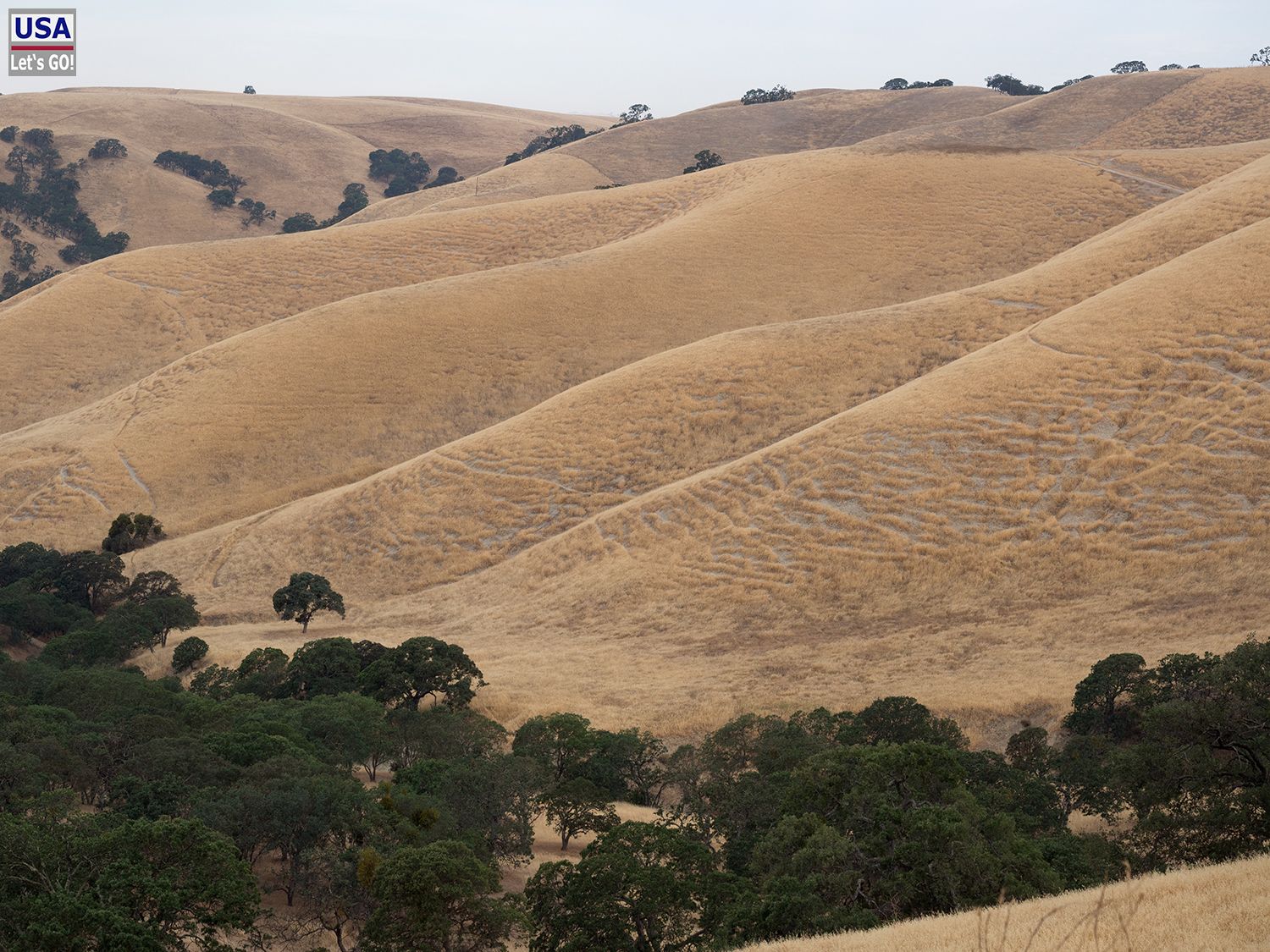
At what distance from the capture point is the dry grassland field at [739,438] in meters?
35.2

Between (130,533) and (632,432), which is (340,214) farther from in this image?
(632,432)

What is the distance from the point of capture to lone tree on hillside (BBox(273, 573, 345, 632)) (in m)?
Answer: 45.1

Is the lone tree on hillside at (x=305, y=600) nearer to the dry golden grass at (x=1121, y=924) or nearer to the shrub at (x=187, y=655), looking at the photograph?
the shrub at (x=187, y=655)

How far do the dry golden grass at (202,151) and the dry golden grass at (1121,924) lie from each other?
138 meters

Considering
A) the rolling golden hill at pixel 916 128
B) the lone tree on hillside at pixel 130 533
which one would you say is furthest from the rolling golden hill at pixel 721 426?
the rolling golden hill at pixel 916 128

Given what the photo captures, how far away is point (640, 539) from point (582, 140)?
123 m

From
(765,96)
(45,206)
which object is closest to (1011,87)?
(765,96)

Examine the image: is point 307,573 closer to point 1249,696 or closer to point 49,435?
point 49,435

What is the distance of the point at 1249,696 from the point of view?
20500 mm

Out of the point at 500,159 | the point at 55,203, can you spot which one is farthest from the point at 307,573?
the point at 500,159

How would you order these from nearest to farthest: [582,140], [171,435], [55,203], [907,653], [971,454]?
[907,653] < [971,454] < [171,435] < [55,203] < [582,140]

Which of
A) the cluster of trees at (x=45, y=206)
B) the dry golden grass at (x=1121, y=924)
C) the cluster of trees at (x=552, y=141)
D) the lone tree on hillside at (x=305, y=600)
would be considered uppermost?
the cluster of trees at (x=552, y=141)

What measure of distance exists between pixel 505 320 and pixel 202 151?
364ft

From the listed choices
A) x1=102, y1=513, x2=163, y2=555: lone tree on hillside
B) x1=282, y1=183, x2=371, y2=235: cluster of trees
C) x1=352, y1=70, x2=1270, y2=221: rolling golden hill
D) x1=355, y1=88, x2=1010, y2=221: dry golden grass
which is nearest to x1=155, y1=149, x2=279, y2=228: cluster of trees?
x1=282, y1=183, x2=371, y2=235: cluster of trees
